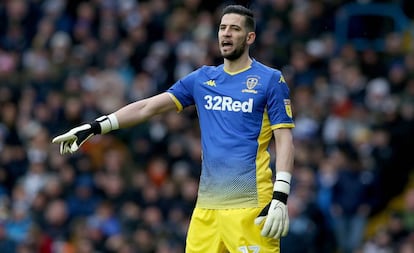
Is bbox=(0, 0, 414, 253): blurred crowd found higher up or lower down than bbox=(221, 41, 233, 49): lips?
lower down

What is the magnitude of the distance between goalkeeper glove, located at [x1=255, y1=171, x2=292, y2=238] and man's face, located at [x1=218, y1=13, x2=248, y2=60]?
105 cm

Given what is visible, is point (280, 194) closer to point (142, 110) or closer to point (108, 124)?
point (142, 110)

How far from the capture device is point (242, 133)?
9.21 m

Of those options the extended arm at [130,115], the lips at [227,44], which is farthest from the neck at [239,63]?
the extended arm at [130,115]

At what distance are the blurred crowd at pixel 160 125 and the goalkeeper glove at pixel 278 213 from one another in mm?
6579

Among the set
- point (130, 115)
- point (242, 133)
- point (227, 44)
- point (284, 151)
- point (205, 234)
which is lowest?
point (205, 234)

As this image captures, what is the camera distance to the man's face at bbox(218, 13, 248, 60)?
9.20m

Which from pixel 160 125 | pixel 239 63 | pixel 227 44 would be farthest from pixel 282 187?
pixel 160 125

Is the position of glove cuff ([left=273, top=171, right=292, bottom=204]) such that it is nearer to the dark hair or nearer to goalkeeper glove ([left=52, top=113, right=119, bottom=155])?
the dark hair

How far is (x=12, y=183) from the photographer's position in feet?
60.3

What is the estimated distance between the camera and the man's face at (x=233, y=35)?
30.2 feet

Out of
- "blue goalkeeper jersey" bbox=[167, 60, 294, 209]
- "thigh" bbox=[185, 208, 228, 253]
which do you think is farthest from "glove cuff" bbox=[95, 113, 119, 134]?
"thigh" bbox=[185, 208, 228, 253]

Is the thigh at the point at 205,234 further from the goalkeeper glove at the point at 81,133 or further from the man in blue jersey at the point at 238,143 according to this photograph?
the goalkeeper glove at the point at 81,133

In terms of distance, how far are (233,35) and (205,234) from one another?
1.59 meters
